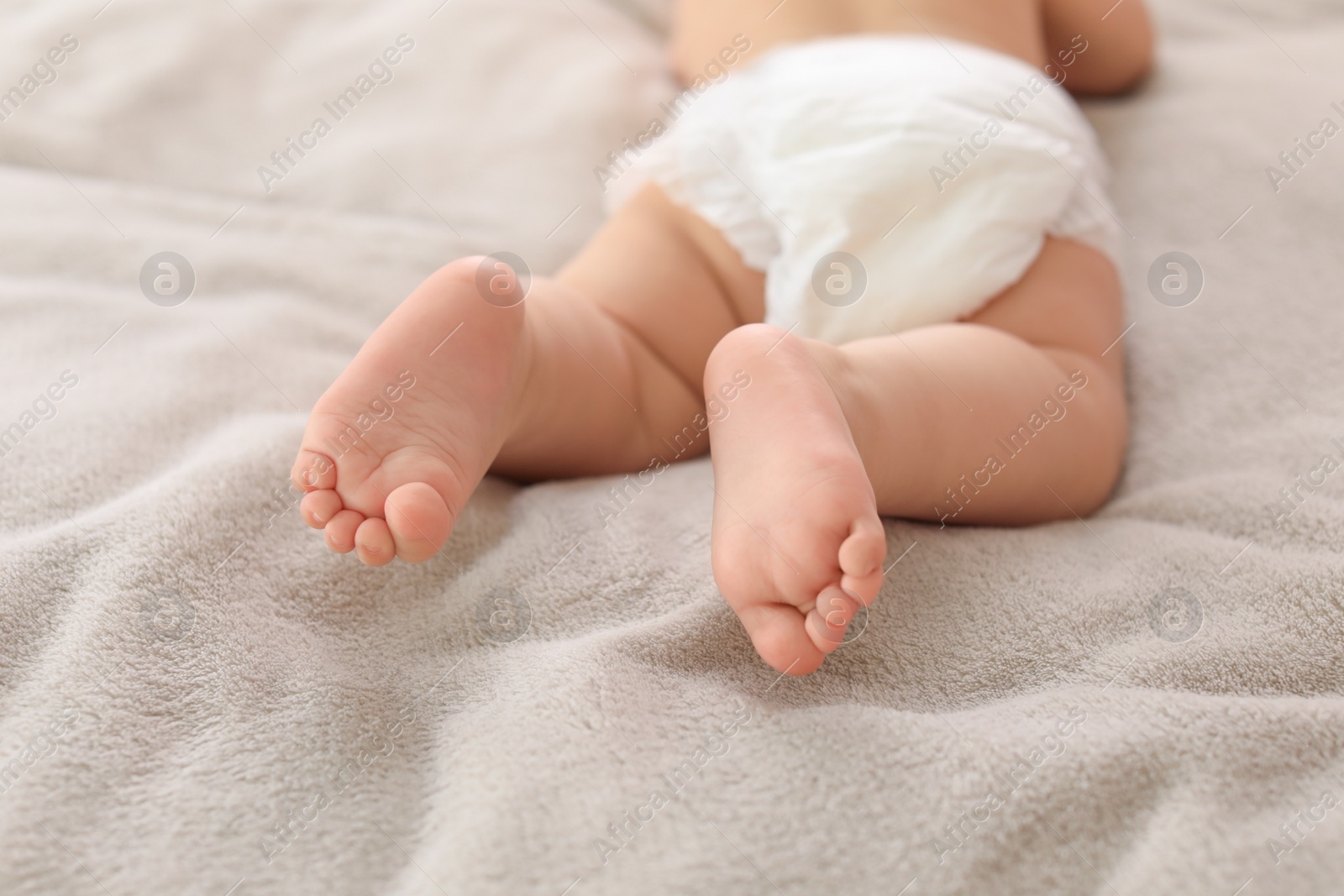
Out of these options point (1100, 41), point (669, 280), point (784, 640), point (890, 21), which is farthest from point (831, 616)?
point (1100, 41)

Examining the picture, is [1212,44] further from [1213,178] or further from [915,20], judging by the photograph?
[915,20]

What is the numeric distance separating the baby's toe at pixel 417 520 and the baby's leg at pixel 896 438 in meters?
0.18

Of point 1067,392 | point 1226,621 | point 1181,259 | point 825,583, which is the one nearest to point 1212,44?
point 1181,259

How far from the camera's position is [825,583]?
58 cm

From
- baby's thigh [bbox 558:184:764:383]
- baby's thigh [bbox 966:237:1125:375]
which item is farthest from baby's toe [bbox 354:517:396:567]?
baby's thigh [bbox 966:237:1125:375]

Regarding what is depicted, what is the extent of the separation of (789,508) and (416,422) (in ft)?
0.89

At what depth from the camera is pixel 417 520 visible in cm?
61

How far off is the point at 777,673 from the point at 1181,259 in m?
0.79

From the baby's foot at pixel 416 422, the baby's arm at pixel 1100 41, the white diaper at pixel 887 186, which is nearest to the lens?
the baby's foot at pixel 416 422

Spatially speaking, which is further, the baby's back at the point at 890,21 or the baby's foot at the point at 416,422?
the baby's back at the point at 890,21

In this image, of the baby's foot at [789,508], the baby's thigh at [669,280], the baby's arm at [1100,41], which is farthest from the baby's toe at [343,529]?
the baby's arm at [1100,41]

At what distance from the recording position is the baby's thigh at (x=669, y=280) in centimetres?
92

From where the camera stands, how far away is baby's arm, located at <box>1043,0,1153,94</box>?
130 cm

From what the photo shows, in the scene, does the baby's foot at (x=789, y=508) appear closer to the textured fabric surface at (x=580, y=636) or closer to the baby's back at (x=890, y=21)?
the textured fabric surface at (x=580, y=636)
